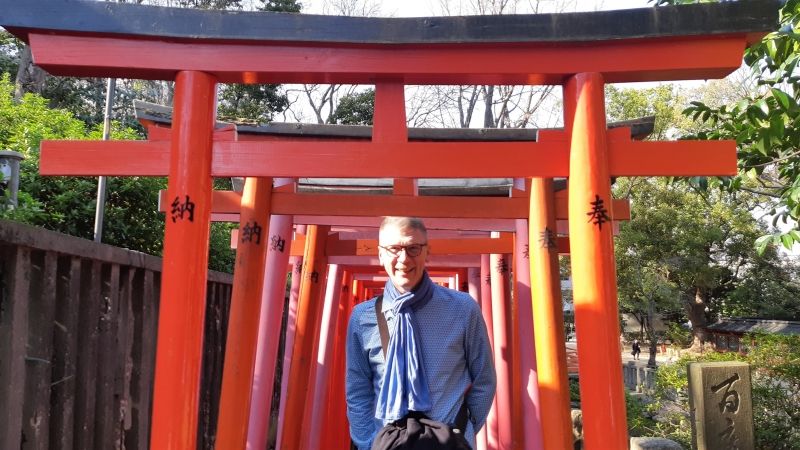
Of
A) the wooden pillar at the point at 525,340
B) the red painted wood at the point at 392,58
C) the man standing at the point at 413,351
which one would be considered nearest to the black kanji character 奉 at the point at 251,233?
the red painted wood at the point at 392,58

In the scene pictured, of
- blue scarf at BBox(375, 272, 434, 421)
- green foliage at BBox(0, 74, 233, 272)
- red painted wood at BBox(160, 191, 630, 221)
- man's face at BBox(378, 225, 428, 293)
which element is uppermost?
green foliage at BBox(0, 74, 233, 272)

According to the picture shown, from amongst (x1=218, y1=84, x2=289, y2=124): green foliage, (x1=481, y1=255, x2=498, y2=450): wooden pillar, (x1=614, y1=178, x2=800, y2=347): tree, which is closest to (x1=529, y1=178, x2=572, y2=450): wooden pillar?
(x1=481, y1=255, x2=498, y2=450): wooden pillar

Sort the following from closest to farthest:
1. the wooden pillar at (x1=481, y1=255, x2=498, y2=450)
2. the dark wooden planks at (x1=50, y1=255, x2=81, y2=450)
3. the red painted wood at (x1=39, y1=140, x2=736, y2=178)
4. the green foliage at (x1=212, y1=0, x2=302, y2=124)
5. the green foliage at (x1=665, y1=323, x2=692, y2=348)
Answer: the red painted wood at (x1=39, y1=140, x2=736, y2=178) → the dark wooden planks at (x1=50, y1=255, x2=81, y2=450) → the wooden pillar at (x1=481, y1=255, x2=498, y2=450) → the green foliage at (x1=212, y1=0, x2=302, y2=124) → the green foliage at (x1=665, y1=323, x2=692, y2=348)

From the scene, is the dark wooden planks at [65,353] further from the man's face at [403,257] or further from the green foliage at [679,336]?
the green foliage at [679,336]

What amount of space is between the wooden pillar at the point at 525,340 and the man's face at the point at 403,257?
2907 mm

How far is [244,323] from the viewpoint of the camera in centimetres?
391

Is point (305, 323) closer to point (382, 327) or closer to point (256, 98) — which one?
point (382, 327)

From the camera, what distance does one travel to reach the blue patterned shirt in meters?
2.54

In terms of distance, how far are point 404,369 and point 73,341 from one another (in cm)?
202

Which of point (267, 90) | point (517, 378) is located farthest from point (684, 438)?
point (267, 90)

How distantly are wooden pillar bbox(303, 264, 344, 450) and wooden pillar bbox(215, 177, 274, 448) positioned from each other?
10.5 feet

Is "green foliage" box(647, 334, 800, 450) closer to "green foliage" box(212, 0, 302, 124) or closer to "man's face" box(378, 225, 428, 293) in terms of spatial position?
"man's face" box(378, 225, 428, 293)

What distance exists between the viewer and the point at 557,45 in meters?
3.17

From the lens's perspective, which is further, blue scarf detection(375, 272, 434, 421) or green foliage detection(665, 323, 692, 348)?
green foliage detection(665, 323, 692, 348)
